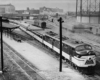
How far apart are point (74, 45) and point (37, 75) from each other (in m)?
4.51

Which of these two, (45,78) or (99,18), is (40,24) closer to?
(99,18)

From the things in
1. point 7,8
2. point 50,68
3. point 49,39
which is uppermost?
point 7,8

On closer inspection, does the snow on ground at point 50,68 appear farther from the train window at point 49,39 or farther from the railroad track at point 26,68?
the train window at point 49,39

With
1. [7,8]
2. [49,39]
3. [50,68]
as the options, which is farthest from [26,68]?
[7,8]

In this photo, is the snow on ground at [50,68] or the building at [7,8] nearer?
the snow on ground at [50,68]

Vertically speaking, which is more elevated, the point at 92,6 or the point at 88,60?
the point at 92,6

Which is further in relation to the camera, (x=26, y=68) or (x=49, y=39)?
(x=49, y=39)

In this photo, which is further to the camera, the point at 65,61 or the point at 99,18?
the point at 99,18

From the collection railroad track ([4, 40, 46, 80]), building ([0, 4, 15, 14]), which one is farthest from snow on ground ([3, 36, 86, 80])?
building ([0, 4, 15, 14])

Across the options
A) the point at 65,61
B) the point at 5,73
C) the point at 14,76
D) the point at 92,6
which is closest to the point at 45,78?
the point at 14,76

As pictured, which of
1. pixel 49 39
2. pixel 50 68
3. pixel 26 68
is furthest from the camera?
pixel 49 39

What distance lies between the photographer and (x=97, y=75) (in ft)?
56.2

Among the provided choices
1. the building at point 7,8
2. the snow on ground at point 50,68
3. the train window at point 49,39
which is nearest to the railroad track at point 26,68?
the snow on ground at point 50,68

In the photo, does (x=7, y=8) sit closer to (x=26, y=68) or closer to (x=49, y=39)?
(x=49, y=39)
